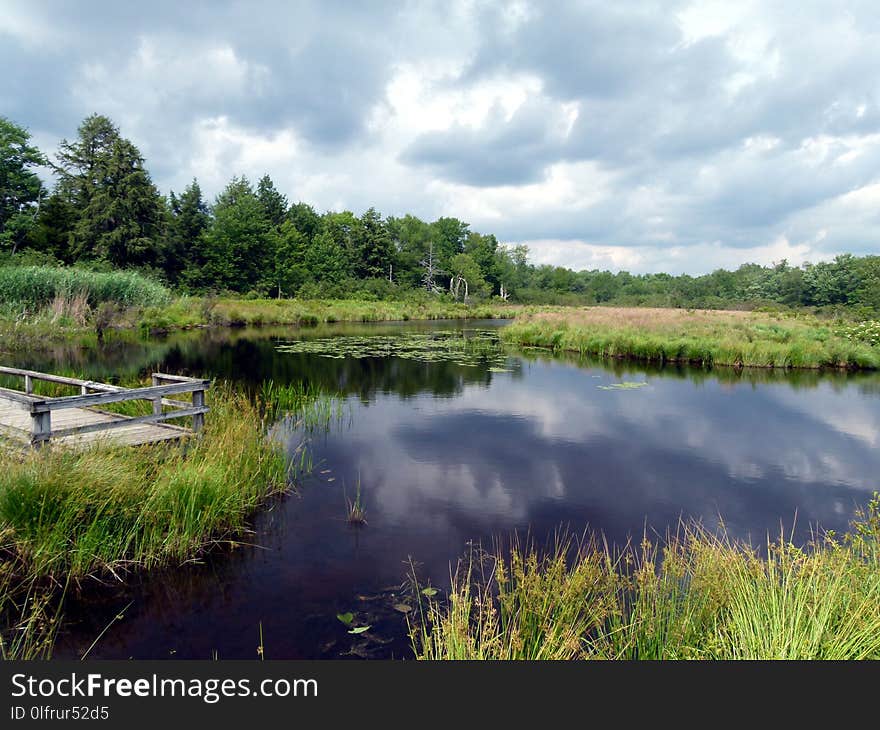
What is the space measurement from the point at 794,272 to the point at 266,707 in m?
96.1

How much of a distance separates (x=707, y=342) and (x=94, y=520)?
25138 mm

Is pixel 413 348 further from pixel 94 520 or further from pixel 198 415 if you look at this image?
pixel 94 520

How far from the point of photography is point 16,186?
51.0 m

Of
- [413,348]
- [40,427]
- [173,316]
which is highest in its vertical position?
[173,316]

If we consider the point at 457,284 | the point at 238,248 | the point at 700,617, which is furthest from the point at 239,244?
the point at 700,617

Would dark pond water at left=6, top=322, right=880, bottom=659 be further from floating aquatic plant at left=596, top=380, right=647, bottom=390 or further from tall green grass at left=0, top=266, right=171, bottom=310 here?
tall green grass at left=0, top=266, right=171, bottom=310

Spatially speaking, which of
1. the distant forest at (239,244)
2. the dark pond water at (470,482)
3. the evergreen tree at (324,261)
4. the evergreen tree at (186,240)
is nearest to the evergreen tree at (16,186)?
the distant forest at (239,244)

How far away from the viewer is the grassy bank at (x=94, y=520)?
5.30m

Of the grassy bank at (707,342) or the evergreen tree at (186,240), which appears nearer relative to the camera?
the grassy bank at (707,342)

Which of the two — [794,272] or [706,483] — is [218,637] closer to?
[706,483]

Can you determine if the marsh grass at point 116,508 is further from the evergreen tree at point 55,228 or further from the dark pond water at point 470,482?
the evergreen tree at point 55,228

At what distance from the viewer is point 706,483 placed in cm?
980

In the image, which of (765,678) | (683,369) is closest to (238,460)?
(765,678)

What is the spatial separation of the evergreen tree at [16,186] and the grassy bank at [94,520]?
53554 millimetres
